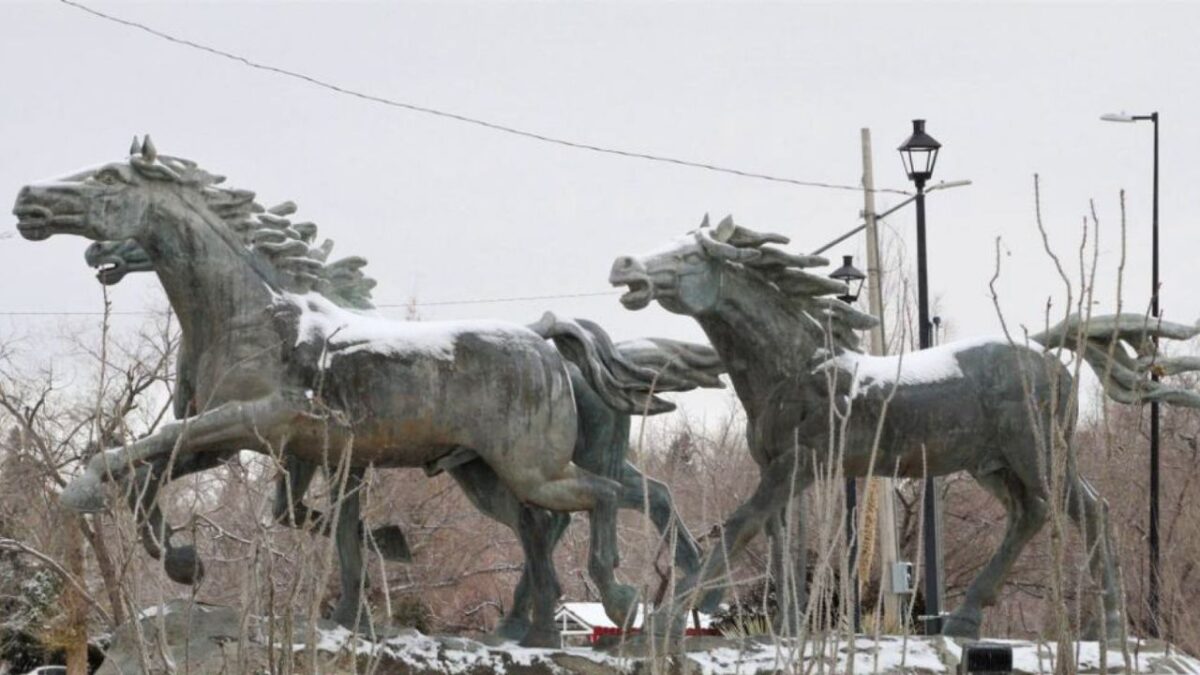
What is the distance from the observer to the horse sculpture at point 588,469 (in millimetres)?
11594

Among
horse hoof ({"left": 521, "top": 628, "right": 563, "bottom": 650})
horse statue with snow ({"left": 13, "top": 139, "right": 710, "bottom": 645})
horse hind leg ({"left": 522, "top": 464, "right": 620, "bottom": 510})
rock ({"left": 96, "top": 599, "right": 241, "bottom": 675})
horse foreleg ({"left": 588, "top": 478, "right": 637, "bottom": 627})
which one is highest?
horse statue with snow ({"left": 13, "top": 139, "right": 710, "bottom": 645})

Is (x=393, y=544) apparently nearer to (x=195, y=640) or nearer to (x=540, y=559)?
(x=540, y=559)

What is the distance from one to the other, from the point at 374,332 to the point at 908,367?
2900 millimetres

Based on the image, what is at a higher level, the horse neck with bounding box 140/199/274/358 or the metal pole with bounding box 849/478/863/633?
the horse neck with bounding box 140/199/274/358

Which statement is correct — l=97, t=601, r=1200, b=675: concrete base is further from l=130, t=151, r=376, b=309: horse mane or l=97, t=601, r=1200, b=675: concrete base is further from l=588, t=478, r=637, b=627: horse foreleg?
l=130, t=151, r=376, b=309: horse mane

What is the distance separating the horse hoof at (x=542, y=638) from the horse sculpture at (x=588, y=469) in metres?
0.21

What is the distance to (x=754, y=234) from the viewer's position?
11.9 meters

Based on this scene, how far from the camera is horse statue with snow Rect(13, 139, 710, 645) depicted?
1100 cm

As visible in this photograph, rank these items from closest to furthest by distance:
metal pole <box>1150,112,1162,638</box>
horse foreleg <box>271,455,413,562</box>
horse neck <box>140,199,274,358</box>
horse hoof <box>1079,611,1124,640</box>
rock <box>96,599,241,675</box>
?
rock <box>96,599,241,675</box>
horse neck <box>140,199,274,358</box>
horse foreleg <box>271,455,413,562</box>
horse hoof <box>1079,611,1124,640</box>
metal pole <box>1150,112,1162,638</box>

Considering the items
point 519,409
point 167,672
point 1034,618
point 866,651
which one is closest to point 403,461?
point 519,409

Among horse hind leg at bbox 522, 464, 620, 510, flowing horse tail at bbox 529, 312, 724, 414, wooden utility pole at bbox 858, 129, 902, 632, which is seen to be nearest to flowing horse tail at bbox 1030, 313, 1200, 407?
flowing horse tail at bbox 529, 312, 724, 414

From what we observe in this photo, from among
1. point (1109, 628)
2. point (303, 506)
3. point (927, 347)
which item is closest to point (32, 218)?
point (303, 506)

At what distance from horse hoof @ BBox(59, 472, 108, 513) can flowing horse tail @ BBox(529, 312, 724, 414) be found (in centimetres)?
271

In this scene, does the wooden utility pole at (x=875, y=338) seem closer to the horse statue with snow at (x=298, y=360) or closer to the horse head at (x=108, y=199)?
the horse statue with snow at (x=298, y=360)
